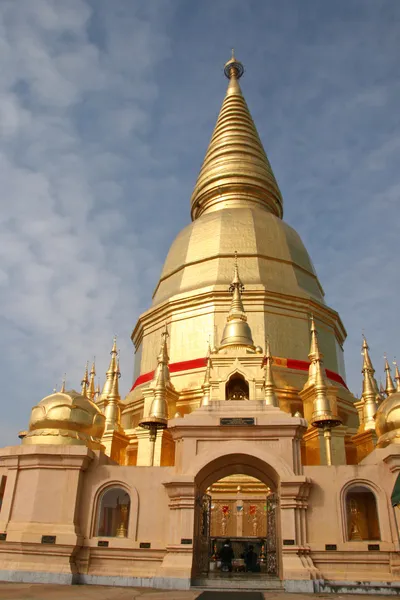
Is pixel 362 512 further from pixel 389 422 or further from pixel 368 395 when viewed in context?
A: pixel 368 395

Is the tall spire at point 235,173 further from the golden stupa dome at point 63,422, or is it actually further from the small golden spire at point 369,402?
the golden stupa dome at point 63,422

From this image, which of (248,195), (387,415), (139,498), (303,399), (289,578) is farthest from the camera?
(248,195)

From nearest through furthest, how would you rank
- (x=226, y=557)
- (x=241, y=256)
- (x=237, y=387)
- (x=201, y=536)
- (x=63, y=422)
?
1. (x=201, y=536)
2. (x=63, y=422)
3. (x=226, y=557)
4. (x=237, y=387)
5. (x=241, y=256)

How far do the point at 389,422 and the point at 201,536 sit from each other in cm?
586

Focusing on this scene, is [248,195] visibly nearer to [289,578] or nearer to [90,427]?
[90,427]

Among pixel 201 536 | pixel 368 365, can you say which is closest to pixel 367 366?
pixel 368 365

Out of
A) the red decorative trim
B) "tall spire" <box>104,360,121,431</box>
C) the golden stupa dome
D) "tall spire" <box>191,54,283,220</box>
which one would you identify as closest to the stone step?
the golden stupa dome

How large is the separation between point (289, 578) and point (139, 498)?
4122mm

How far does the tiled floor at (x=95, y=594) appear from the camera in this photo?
10.1 meters

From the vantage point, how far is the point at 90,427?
15469mm

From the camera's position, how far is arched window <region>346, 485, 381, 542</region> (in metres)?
13.6

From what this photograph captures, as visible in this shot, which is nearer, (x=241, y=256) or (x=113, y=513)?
(x=113, y=513)

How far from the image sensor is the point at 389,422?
48.0 feet

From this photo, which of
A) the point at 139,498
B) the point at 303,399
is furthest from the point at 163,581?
the point at 303,399
